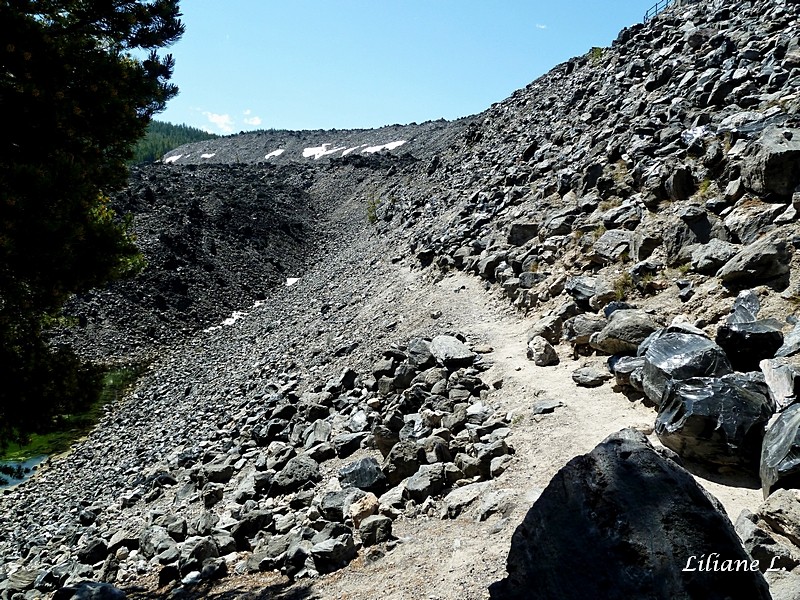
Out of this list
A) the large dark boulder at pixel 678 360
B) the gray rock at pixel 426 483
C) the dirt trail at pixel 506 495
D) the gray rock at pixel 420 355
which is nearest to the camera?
the dirt trail at pixel 506 495

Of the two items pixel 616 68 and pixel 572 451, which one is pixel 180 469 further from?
pixel 616 68

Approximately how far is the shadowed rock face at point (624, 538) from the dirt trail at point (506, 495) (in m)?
1.94

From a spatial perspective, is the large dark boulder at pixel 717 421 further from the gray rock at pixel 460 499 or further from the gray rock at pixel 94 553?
the gray rock at pixel 94 553

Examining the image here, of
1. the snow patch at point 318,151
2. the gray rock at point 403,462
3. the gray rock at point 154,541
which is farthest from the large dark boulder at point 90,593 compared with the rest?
the snow patch at point 318,151

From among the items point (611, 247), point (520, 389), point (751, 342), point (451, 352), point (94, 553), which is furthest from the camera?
point (611, 247)

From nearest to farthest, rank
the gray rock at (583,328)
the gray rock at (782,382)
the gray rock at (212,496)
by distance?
the gray rock at (782,382), the gray rock at (583,328), the gray rock at (212,496)

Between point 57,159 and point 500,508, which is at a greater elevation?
point 57,159

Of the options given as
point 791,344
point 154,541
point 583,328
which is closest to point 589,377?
point 583,328

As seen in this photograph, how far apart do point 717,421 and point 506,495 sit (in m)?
2.98

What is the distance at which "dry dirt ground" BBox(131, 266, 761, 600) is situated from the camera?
6406 millimetres

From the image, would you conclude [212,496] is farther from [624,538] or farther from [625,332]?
[624,538]

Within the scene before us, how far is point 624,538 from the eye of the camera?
155 inches

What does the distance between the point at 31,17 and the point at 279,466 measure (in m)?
9.53

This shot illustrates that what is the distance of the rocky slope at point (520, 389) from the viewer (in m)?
6.42
